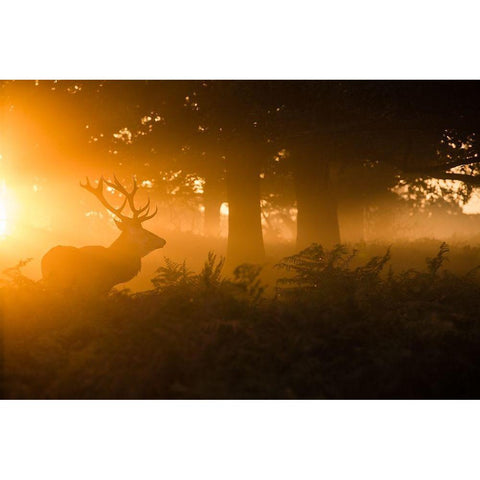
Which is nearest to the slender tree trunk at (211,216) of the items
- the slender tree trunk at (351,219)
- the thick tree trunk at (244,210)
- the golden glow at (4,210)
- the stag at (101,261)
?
the slender tree trunk at (351,219)

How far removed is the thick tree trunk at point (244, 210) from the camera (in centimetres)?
1448

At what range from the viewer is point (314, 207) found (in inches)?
616

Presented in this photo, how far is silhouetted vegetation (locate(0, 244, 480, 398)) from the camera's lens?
5535mm

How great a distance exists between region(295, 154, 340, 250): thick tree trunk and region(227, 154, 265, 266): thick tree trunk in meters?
1.68

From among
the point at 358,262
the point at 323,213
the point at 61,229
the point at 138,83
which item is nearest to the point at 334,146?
the point at 323,213

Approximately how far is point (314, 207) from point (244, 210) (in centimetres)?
226

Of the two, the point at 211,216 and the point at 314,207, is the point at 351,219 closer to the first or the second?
the point at 211,216

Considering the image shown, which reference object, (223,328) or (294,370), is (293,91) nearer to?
(223,328)

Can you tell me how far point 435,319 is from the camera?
6824 millimetres

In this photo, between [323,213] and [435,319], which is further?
[323,213]

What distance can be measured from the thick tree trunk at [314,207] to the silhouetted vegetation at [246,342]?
719 cm

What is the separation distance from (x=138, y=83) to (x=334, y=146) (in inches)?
229

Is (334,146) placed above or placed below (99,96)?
below

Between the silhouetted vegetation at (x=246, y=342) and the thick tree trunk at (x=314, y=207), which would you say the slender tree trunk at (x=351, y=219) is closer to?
the thick tree trunk at (x=314, y=207)
